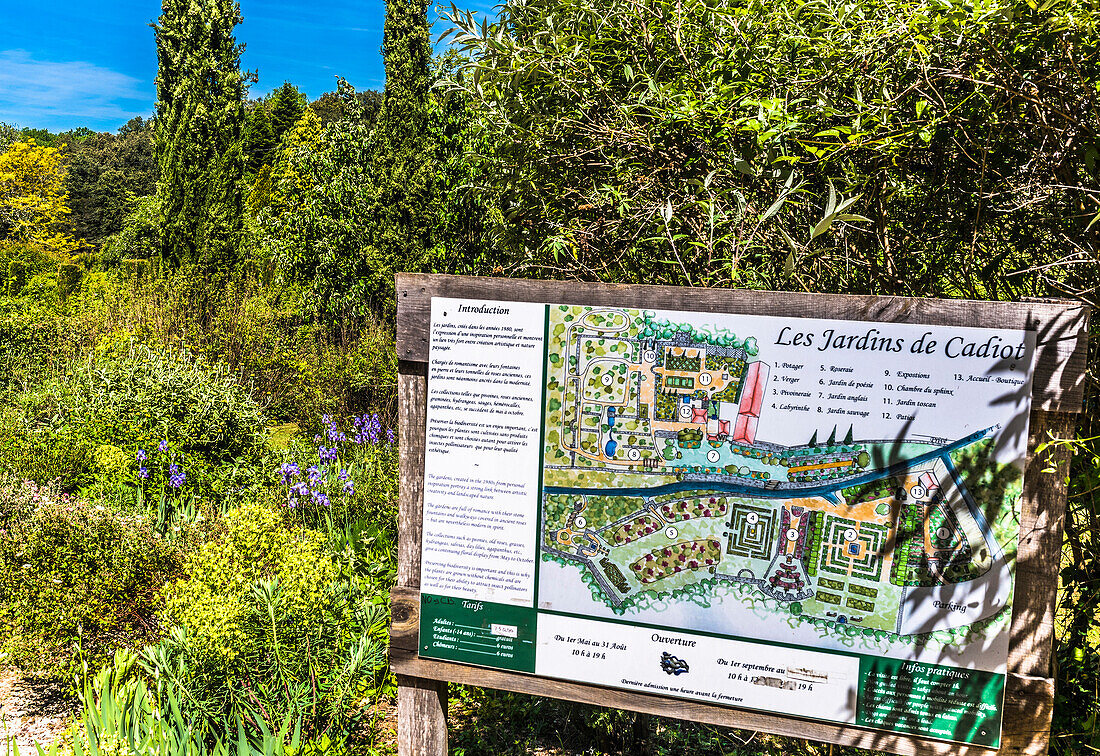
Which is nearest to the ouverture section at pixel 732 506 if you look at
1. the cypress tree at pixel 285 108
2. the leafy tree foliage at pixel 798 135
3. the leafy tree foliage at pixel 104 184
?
the leafy tree foliage at pixel 798 135

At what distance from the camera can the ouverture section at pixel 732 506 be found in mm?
1910

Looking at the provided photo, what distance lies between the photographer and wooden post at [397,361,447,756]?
2324mm

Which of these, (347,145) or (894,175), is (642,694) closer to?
(894,175)

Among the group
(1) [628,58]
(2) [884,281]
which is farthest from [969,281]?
(1) [628,58]

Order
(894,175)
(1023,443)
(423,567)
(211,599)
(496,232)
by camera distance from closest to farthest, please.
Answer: (1023,443) < (423,567) < (894,175) < (211,599) < (496,232)

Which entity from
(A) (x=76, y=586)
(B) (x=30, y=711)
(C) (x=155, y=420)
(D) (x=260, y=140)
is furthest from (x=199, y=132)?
(D) (x=260, y=140)

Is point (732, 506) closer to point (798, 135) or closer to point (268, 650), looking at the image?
point (798, 135)

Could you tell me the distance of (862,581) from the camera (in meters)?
1.98

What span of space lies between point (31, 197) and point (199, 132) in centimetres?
2921

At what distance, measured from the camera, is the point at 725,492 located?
205cm

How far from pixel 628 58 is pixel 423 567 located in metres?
1.88

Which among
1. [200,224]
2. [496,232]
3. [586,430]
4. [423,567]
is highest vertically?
[200,224]

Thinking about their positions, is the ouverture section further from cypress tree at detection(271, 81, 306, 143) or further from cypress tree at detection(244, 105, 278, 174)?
cypress tree at detection(271, 81, 306, 143)

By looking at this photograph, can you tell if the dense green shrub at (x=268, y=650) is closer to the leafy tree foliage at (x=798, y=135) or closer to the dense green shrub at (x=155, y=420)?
the leafy tree foliage at (x=798, y=135)
